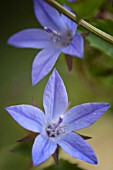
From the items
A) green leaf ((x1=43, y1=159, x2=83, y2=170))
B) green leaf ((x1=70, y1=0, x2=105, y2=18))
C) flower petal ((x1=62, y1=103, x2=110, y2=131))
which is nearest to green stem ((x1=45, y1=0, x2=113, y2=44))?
green leaf ((x1=70, y1=0, x2=105, y2=18))

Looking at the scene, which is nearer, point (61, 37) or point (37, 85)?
point (61, 37)

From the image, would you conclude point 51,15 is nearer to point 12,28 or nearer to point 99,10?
point 99,10

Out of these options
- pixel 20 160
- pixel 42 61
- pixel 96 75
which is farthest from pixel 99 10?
pixel 20 160

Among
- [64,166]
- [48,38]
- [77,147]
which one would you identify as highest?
[48,38]

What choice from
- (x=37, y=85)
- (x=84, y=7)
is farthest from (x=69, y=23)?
(x=37, y=85)

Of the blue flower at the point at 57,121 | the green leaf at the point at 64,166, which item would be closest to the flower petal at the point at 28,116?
the blue flower at the point at 57,121

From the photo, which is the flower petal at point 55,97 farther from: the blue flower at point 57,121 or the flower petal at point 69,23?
the flower petal at point 69,23

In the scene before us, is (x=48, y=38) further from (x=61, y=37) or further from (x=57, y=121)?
(x=57, y=121)
